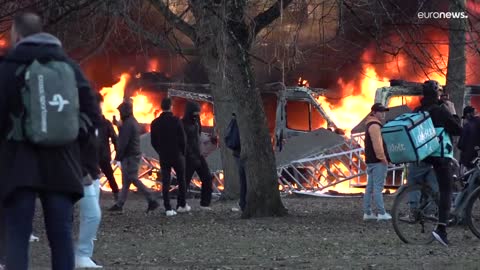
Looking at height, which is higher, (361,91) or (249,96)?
(361,91)

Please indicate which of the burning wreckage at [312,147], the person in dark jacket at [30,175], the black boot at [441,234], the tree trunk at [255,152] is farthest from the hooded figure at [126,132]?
the person in dark jacket at [30,175]

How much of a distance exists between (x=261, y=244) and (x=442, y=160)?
2.19m

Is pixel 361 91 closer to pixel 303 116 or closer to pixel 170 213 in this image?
pixel 303 116

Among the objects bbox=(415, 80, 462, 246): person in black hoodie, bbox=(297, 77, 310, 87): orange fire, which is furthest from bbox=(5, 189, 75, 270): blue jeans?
bbox=(297, 77, 310, 87): orange fire

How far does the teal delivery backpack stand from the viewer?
31.4 ft

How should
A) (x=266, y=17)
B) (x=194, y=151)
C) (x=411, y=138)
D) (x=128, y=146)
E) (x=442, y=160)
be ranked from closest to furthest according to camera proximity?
(x=411, y=138) < (x=442, y=160) < (x=266, y=17) < (x=128, y=146) < (x=194, y=151)

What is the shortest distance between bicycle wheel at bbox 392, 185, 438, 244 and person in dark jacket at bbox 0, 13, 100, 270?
17.7 ft

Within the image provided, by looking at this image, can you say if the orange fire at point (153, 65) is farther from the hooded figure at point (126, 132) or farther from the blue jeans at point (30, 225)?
the blue jeans at point (30, 225)

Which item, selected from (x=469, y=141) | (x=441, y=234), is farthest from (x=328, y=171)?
(x=441, y=234)

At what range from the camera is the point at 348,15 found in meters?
13.7

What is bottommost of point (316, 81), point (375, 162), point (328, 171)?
point (328, 171)

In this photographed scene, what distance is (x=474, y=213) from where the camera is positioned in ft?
34.0

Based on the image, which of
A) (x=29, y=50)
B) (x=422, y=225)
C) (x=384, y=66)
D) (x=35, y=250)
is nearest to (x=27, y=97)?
(x=29, y=50)

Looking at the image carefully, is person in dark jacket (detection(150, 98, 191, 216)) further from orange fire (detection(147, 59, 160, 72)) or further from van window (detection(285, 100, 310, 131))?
orange fire (detection(147, 59, 160, 72))
